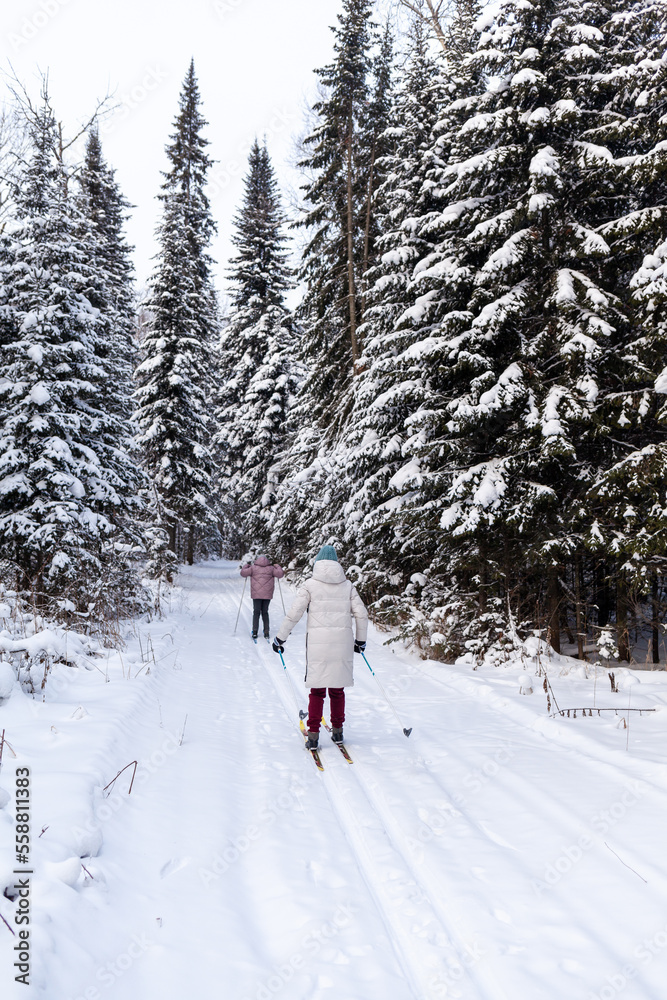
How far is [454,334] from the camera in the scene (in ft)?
31.3

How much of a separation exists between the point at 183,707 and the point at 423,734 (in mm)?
3022

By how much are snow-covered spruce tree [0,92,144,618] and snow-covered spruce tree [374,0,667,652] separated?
6418 mm

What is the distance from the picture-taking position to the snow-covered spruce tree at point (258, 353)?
25656 mm

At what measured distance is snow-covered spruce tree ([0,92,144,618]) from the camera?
10.5m

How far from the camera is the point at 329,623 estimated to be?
6.34 metres

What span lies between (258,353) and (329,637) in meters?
23.2

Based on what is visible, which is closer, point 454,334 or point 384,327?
point 454,334

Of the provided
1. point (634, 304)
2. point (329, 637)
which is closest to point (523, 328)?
point (634, 304)

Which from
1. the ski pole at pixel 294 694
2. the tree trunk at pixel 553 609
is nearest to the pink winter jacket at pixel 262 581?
the ski pole at pixel 294 694

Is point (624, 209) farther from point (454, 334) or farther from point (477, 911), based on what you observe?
point (477, 911)

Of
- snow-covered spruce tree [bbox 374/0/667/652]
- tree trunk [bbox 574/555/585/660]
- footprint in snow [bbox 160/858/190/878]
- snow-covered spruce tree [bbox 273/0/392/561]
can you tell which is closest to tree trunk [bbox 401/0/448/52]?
snow-covered spruce tree [bbox 273/0/392/561]

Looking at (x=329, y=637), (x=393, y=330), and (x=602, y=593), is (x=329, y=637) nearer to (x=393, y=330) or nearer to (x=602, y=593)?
(x=602, y=593)

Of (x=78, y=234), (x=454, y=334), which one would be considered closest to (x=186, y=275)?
(x=78, y=234)

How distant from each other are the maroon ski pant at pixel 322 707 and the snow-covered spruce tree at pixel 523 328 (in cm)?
340
